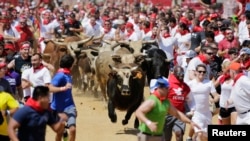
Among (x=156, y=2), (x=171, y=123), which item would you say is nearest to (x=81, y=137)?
(x=171, y=123)

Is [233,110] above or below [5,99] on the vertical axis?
below

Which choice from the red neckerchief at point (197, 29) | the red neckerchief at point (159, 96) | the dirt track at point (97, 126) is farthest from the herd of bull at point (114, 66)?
the red neckerchief at point (159, 96)

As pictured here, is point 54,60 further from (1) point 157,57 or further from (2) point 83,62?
(1) point 157,57

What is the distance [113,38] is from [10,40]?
4.32m

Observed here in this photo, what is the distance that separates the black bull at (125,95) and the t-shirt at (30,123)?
6.56 m

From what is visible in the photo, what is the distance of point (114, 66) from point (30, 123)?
758cm

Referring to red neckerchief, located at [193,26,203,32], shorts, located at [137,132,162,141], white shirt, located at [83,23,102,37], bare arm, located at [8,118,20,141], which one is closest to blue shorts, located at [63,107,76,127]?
shorts, located at [137,132,162,141]

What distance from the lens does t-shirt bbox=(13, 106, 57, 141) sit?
10797mm

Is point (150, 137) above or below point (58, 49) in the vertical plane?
above

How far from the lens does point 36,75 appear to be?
1500 centimetres

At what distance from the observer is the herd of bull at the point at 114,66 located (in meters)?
17.7

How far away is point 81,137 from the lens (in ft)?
55.3

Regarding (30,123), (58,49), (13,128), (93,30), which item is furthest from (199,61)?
(93,30)

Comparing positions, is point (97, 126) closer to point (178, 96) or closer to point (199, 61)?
point (199, 61)
